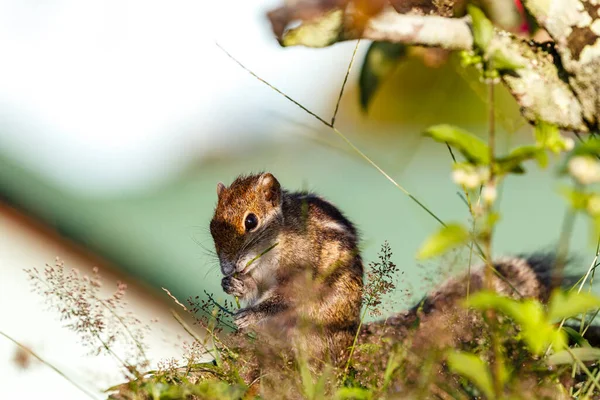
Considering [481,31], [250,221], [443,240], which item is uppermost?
[481,31]

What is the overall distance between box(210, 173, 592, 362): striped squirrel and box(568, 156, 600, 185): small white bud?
979 mm

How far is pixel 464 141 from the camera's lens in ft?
3.98

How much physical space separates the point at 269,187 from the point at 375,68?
2.33ft

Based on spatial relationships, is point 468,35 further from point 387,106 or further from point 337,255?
point 387,106

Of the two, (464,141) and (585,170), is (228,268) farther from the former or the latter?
(585,170)

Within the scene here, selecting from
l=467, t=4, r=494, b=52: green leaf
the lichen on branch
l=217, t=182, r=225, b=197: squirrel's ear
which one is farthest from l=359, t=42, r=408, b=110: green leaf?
l=217, t=182, r=225, b=197: squirrel's ear

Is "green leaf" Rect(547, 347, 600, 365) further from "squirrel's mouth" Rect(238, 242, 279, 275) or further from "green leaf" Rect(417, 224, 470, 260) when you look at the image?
"squirrel's mouth" Rect(238, 242, 279, 275)

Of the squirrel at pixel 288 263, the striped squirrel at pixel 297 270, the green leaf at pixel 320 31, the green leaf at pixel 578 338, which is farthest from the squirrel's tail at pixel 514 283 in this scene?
the green leaf at pixel 320 31

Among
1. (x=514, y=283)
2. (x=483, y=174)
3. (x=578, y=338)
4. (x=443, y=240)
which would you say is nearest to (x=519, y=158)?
(x=483, y=174)

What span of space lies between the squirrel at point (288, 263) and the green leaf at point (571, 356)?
0.70 metres

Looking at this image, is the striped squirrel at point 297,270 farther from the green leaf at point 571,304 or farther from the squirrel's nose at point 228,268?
the green leaf at point 571,304

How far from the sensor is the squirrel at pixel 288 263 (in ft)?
7.14

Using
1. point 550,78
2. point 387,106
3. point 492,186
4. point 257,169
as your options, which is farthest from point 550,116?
point 387,106

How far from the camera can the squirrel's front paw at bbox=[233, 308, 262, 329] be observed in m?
2.16
